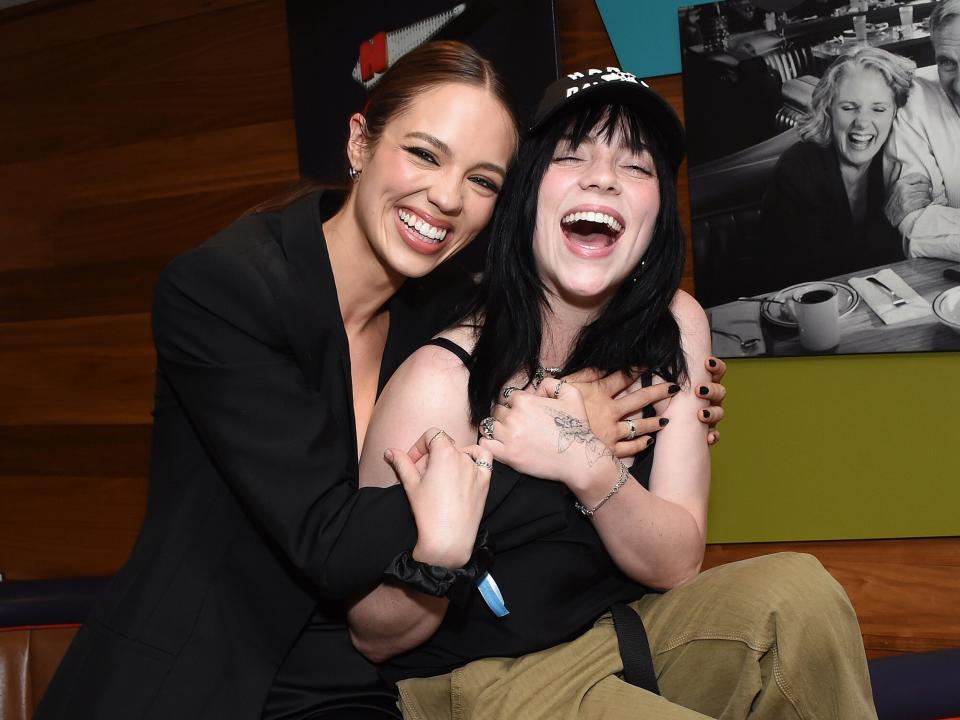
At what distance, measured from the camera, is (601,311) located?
5.28ft

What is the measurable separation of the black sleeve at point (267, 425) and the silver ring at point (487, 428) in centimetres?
19

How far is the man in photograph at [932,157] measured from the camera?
1909 mm

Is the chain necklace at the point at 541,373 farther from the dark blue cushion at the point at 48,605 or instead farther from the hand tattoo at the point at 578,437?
the dark blue cushion at the point at 48,605

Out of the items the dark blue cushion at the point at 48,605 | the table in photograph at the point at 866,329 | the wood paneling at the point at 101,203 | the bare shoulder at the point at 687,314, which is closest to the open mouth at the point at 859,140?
the table in photograph at the point at 866,329

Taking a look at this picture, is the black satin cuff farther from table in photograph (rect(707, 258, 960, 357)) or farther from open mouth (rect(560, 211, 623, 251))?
table in photograph (rect(707, 258, 960, 357))

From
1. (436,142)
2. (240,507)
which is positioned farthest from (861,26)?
(240,507)

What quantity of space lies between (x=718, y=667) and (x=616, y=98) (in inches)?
36.1

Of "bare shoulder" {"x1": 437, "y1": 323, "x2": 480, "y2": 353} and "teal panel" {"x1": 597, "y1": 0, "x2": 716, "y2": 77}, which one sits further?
"teal panel" {"x1": 597, "y1": 0, "x2": 716, "y2": 77}

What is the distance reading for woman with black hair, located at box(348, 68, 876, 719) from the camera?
126cm

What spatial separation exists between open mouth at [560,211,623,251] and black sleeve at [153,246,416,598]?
0.51 meters

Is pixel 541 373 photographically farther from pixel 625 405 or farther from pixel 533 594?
pixel 533 594

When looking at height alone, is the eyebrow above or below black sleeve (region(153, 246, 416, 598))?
above

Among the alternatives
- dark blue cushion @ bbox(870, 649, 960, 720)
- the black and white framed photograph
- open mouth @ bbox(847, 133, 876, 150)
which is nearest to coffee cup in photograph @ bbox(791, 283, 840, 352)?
the black and white framed photograph

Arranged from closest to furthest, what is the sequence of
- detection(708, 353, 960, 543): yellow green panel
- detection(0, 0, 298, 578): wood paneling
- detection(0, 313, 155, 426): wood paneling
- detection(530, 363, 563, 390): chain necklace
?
detection(530, 363, 563, 390): chain necklace → detection(708, 353, 960, 543): yellow green panel → detection(0, 0, 298, 578): wood paneling → detection(0, 313, 155, 426): wood paneling
